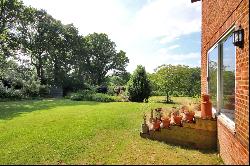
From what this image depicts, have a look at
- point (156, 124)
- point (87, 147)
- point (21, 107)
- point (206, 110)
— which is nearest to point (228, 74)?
point (206, 110)

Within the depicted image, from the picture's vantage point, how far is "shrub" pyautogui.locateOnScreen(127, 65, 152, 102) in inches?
999

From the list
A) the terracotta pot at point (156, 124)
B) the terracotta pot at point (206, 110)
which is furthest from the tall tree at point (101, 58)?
the terracotta pot at point (206, 110)

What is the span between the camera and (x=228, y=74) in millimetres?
7371

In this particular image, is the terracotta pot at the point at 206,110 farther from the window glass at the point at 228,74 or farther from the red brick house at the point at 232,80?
the window glass at the point at 228,74

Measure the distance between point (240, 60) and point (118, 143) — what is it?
15.1 feet

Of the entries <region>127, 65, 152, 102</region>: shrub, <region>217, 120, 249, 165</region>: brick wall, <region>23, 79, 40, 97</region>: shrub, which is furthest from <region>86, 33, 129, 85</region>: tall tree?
<region>217, 120, 249, 165</region>: brick wall

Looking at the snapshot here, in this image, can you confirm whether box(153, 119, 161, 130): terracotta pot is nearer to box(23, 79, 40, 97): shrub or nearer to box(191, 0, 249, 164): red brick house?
box(191, 0, 249, 164): red brick house

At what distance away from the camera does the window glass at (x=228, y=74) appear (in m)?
6.74

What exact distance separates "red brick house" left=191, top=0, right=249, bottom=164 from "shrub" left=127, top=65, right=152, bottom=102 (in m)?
15.4

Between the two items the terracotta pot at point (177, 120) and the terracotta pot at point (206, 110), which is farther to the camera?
the terracotta pot at point (177, 120)

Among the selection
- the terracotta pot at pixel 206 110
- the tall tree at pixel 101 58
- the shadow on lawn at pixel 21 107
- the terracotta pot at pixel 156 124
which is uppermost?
the tall tree at pixel 101 58

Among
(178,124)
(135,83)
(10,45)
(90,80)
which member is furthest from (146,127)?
(90,80)

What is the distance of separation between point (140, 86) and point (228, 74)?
1805 cm

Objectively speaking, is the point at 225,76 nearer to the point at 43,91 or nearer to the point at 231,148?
the point at 231,148
